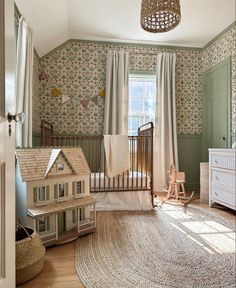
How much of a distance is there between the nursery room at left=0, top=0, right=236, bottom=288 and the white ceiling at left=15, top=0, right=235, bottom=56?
0.02 m

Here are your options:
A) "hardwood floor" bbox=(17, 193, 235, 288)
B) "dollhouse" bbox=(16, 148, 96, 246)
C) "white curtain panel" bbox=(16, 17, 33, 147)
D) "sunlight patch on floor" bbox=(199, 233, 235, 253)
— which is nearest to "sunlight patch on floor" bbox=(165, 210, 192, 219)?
"sunlight patch on floor" bbox=(199, 233, 235, 253)

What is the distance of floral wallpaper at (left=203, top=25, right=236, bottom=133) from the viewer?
133 inches

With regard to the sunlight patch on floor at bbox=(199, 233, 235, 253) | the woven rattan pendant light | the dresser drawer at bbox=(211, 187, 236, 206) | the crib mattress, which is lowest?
the sunlight patch on floor at bbox=(199, 233, 235, 253)

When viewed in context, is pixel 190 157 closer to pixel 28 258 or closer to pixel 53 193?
pixel 53 193

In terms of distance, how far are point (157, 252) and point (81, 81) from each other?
309 centimetres

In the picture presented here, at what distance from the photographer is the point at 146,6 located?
2.17 metres

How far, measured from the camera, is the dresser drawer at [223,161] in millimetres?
2564

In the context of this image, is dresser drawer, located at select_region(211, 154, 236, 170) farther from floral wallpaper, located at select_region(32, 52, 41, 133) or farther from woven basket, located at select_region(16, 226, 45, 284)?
floral wallpaper, located at select_region(32, 52, 41, 133)

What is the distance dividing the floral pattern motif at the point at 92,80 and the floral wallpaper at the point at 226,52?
0.02 metres

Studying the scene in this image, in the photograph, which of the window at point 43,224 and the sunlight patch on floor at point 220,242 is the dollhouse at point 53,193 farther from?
the sunlight patch on floor at point 220,242

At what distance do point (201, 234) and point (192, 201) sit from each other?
1.30 metres

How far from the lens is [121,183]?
2846 millimetres

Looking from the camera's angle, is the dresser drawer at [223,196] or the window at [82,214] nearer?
the window at [82,214]

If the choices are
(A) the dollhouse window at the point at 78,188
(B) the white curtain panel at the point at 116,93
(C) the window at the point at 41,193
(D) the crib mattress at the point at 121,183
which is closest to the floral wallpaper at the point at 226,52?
(B) the white curtain panel at the point at 116,93
